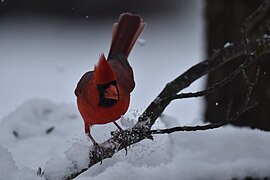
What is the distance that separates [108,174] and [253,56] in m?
0.39

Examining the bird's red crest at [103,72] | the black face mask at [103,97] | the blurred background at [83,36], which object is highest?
the blurred background at [83,36]

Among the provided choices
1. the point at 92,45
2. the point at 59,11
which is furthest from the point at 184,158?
the point at 59,11

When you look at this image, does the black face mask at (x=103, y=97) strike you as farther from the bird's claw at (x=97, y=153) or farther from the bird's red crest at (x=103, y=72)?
the bird's claw at (x=97, y=153)

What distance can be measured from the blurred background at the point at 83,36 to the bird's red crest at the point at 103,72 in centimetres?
328

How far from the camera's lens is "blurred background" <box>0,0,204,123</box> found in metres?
5.49

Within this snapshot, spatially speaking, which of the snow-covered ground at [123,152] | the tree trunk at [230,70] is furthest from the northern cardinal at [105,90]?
the tree trunk at [230,70]

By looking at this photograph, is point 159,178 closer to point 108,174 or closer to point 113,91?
point 108,174

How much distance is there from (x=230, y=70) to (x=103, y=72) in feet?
4.81

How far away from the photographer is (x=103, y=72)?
3.64ft

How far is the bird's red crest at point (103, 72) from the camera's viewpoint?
1101mm

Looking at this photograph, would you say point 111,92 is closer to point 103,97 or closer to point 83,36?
point 103,97

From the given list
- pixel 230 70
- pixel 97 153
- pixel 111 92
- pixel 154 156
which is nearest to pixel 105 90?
pixel 111 92

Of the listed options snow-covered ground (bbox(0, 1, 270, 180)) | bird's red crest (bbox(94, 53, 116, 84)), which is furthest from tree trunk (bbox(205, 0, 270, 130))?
bird's red crest (bbox(94, 53, 116, 84))

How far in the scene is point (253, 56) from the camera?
122cm
